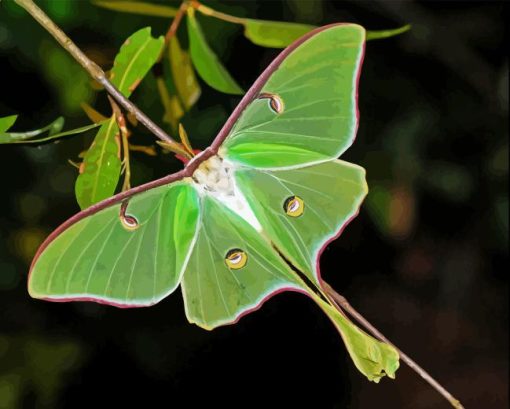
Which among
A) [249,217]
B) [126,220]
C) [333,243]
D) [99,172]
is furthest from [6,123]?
[333,243]

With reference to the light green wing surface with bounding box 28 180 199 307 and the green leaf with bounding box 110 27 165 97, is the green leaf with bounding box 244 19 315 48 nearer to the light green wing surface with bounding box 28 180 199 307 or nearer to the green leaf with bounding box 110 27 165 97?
the green leaf with bounding box 110 27 165 97

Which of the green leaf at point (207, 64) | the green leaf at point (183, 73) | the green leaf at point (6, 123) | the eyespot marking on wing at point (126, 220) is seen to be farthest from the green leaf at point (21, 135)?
the green leaf at point (183, 73)

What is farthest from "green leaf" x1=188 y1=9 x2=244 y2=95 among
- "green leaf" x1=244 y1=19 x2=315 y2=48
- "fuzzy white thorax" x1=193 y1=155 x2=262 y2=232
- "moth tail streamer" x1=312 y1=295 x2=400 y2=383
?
"moth tail streamer" x1=312 y1=295 x2=400 y2=383

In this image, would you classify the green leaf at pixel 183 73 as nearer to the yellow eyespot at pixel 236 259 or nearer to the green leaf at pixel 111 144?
the green leaf at pixel 111 144

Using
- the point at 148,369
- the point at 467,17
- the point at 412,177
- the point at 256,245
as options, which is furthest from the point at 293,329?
the point at 256,245

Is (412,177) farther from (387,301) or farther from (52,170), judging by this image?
(52,170)
